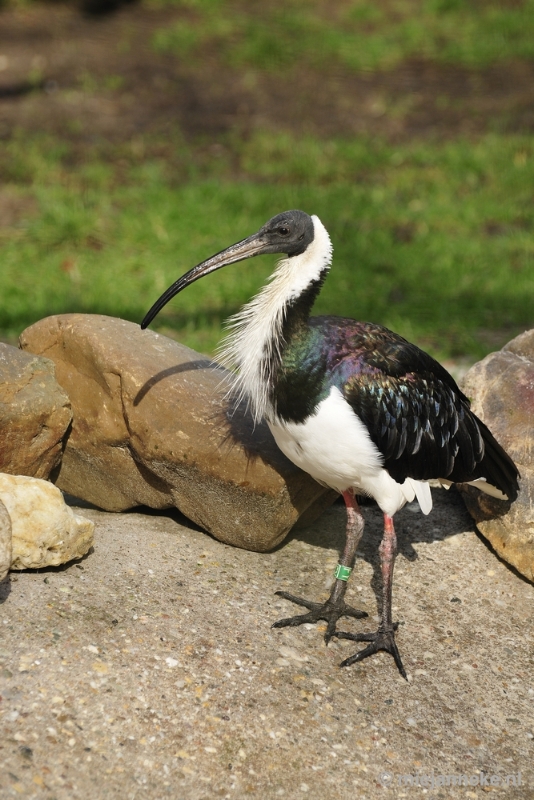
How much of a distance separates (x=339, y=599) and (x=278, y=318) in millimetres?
1292

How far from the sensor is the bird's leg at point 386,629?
13.0 feet

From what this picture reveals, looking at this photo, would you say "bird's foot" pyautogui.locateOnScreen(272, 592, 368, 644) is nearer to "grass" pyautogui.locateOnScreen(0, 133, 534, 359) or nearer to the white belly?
the white belly

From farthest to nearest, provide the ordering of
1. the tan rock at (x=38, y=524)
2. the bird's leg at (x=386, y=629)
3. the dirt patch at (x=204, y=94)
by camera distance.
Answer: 1. the dirt patch at (x=204, y=94)
2. the bird's leg at (x=386, y=629)
3. the tan rock at (x=38, y=524)

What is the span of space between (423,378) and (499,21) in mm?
10571

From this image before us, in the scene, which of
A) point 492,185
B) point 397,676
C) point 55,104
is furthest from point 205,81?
point 397,676

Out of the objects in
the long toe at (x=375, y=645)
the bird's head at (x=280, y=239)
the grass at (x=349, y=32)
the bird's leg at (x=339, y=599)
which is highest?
the grass at (x=349, y=32)

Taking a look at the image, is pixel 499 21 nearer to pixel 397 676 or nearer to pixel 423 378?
pixel 423 378

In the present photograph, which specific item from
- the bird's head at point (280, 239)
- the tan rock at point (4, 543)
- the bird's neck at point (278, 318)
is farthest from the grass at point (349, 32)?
the tan rock at point (4, 543)

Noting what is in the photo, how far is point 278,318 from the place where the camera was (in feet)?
13.3

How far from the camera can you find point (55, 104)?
1105 centimetres

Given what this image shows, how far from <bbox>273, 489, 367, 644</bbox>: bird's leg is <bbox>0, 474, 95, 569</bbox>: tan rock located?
96cm

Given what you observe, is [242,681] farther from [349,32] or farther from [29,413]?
[349,32]

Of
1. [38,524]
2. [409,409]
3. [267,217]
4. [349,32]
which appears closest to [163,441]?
[38,524]

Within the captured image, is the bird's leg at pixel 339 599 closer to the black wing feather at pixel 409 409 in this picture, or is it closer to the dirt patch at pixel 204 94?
the black wing feather at pixel 409 409
